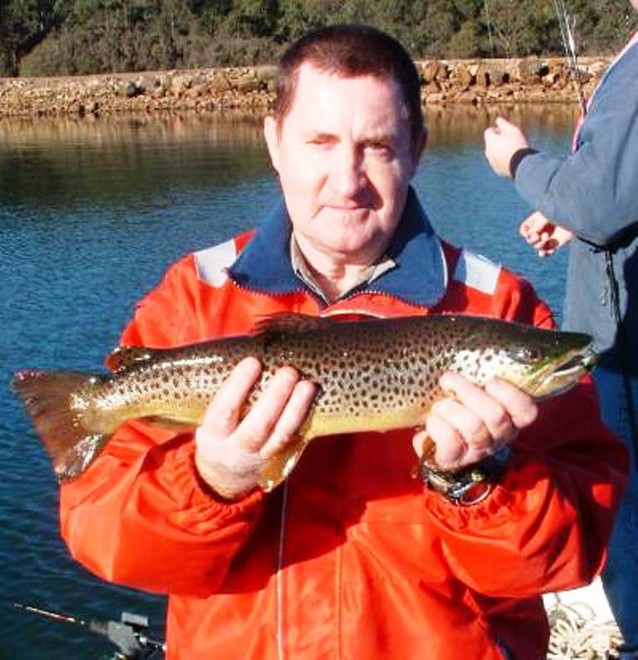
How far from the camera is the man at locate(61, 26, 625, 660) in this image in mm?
2717

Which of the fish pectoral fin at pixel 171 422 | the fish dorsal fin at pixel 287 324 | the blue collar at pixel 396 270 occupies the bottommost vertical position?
the fish pectoral fin at pixel 171 422

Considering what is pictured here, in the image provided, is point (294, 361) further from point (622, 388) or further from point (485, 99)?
point (485, 99)

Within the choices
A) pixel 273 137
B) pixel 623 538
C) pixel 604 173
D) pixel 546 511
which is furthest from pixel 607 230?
pixel 546 511

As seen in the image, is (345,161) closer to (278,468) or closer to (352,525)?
(278,468)

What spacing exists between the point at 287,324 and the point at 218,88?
64.6m

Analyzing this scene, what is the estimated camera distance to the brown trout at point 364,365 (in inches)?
112

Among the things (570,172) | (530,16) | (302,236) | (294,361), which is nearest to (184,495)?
(294,361)

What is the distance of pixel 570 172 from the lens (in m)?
3.91

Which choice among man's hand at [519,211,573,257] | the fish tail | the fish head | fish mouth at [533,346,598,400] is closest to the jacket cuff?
the fish tail

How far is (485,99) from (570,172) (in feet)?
182

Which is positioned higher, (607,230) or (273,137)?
(273,137)

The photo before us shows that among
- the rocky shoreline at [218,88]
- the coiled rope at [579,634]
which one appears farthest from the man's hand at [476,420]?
the rocky shoreline at [218,88]

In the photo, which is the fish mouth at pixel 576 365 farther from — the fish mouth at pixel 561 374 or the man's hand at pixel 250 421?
the man's hand at pixel 250 421

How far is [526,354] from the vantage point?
9.53ft
